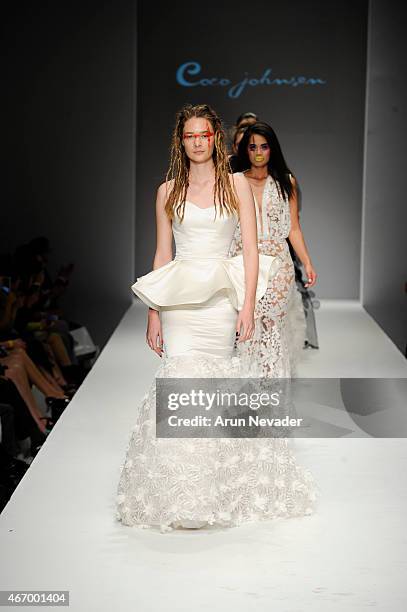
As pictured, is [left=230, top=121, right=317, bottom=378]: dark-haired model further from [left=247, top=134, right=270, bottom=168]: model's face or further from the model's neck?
the model's neck

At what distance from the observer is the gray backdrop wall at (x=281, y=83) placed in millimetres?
8750

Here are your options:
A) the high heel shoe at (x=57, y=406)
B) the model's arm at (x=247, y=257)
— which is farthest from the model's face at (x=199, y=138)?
the high heel shoe at (x=57, y=406)

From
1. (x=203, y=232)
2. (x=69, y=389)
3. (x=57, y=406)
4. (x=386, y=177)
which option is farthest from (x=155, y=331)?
(x=386, y=177)

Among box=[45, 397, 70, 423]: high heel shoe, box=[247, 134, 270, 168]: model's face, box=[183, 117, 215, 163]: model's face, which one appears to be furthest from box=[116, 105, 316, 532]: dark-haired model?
box=[45, 397, 70, 423]: high heel shoe

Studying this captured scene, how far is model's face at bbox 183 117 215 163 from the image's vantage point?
2936 millimetres

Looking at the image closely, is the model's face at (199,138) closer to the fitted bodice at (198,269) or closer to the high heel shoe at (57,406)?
the fitted bodice at (198,269)

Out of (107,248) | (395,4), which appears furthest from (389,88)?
(107,248)

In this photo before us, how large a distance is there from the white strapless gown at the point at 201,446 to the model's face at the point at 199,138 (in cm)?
14

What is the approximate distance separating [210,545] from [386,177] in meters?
5.58

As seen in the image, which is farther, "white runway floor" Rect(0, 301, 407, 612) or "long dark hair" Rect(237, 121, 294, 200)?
"long dark hair" Rect(237, 121, 294, 200)

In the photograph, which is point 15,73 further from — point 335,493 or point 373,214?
point 335,493

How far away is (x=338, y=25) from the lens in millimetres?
8742

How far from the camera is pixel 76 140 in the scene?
342 inches

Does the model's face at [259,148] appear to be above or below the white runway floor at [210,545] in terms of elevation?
above
